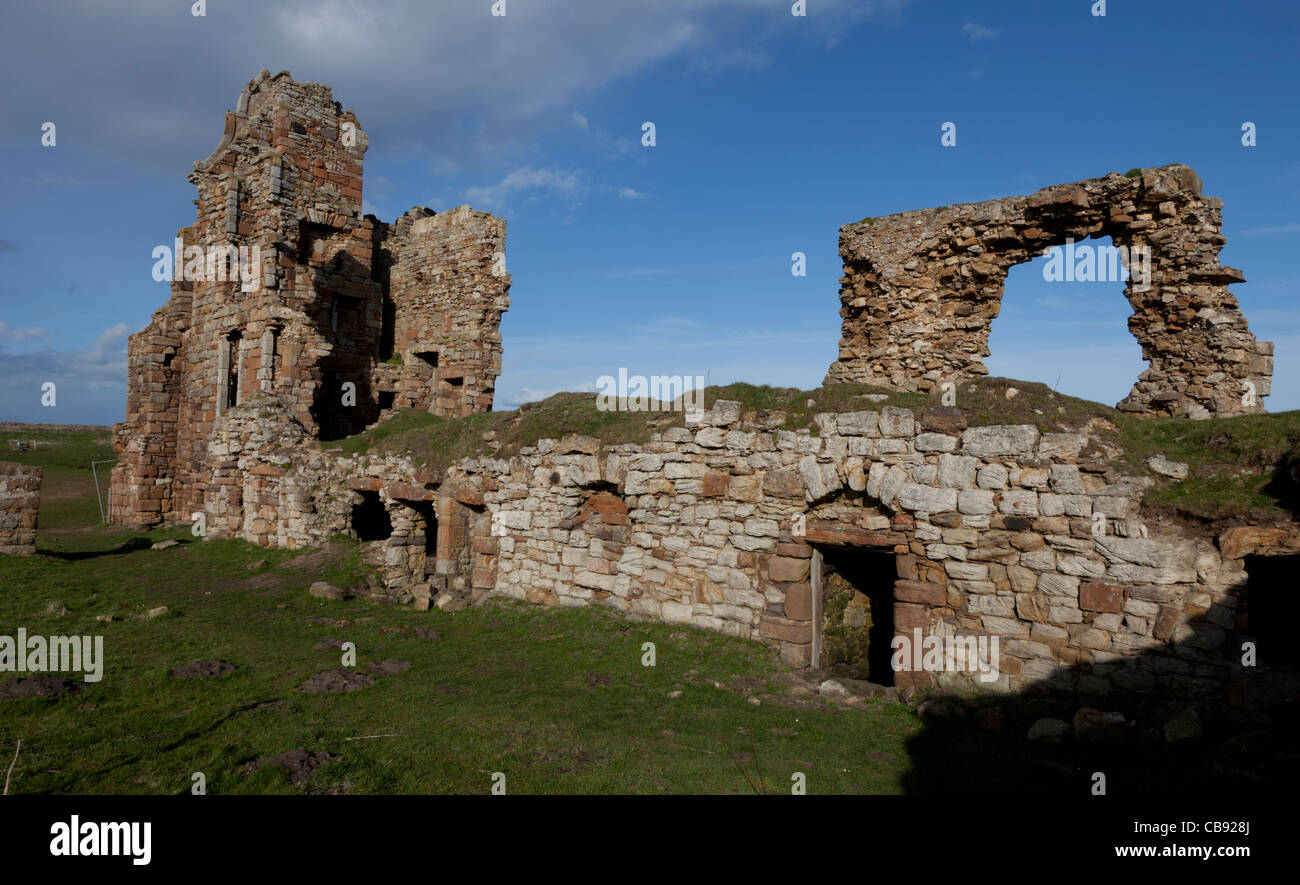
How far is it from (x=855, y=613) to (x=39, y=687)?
975 centimetres

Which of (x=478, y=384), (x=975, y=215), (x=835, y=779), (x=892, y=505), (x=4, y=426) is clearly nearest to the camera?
(x=835, y=779)

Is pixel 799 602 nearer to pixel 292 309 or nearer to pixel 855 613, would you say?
pixel 855 613

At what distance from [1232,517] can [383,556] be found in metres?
13.4

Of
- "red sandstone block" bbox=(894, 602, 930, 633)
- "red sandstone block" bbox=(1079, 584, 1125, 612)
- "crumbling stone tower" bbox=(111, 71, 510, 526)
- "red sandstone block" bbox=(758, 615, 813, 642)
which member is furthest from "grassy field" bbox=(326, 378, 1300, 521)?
"crumbling stone tower" bbox=(111, 71, 510, 526)

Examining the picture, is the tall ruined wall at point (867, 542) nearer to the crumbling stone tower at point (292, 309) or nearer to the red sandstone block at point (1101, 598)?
the red sandstone block at point (1101, 598)

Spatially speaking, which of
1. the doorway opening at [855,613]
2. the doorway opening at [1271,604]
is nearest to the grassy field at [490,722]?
the doorway opening at [855,613]

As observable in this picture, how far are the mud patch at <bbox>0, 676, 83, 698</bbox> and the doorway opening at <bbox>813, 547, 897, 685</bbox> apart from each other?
8.44m

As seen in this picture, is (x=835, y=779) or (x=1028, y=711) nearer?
(x=835, y=779)

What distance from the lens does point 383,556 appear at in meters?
14.2

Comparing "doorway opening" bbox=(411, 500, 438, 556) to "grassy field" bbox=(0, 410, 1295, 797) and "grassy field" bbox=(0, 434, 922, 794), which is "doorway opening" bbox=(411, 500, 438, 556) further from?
"grassy field" bbox=(0, 410, 1295, 797)

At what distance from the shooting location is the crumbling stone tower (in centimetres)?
1991
